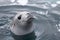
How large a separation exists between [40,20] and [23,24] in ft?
4.52

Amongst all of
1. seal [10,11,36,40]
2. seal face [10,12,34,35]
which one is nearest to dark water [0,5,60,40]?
seal [10,11,36,40]

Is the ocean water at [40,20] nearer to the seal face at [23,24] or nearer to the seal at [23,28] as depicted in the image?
the seal at [23,28]

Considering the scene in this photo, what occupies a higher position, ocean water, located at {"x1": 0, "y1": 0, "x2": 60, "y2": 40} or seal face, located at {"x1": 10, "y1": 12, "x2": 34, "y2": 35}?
seal face, located at {"x1": 10, "y1": 12, "x2": 34, "y2": 35}

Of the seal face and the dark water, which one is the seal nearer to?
the seal face

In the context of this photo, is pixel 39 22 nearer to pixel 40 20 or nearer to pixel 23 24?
pixel 40 20

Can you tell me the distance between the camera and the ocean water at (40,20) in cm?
691

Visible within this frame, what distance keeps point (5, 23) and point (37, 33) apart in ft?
4.58

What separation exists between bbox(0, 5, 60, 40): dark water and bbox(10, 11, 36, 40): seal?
20 centimetres

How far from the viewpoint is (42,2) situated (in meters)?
9.60

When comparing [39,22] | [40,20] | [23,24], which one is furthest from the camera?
[40,20]

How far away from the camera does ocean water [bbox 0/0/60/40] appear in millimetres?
6909

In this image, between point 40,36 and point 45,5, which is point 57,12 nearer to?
point 45,5

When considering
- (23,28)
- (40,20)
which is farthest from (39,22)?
(23,28)

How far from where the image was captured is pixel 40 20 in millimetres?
7824
